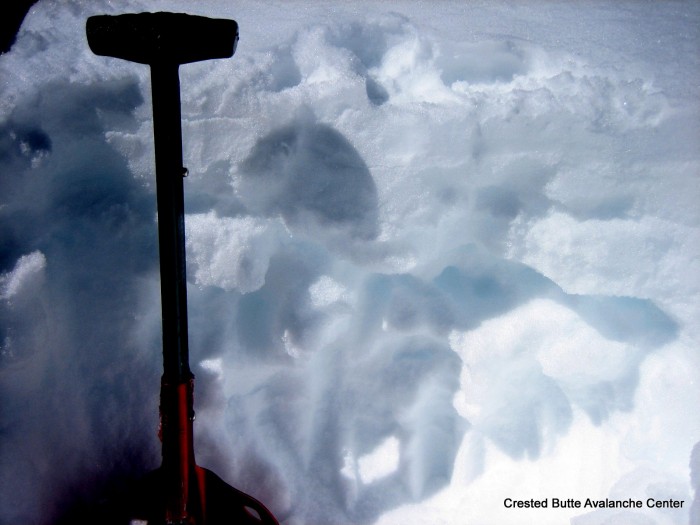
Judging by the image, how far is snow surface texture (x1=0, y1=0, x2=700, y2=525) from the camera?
1.23 meters

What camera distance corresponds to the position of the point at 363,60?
57.1 inches

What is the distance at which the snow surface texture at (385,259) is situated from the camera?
1228 mm

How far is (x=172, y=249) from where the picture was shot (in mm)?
967

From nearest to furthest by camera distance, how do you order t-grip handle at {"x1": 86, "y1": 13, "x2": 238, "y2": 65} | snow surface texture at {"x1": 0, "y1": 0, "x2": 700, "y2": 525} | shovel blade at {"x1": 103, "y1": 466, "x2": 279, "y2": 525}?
t-grip handle at {"x1": 86, "y1": 13, "x2": 238, "y2": 65}, shovel blade at {"x1": 103, "y1": 466, "x2": 279, "y2": 525}, snow surface texture at {"x1": 0, "y1": 0, "x2": 700, "y2": 525}

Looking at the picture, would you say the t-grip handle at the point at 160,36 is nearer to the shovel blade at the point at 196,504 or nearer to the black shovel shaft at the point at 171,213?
the black shovel shaft at the point at 171,213

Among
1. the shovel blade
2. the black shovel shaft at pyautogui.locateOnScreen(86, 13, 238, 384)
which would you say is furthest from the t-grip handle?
the shovel blade

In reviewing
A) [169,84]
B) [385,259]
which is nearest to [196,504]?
[385,259]

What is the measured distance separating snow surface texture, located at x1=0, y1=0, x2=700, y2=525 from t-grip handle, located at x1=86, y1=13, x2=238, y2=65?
0.34m

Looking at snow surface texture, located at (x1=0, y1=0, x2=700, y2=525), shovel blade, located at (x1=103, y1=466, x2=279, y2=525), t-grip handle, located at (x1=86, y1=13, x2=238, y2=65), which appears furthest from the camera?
snow surface texture, located at (x1=0, y1=0, x2=700, y2=525)

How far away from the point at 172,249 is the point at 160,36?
0.43 meters

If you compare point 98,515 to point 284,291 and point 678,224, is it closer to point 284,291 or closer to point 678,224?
point 284,291

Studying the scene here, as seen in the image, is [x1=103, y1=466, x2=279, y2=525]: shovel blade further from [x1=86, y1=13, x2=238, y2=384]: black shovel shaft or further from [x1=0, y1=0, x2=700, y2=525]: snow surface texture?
[x1=86, y1=13, x2=238, y2=384]: black shovel shaft

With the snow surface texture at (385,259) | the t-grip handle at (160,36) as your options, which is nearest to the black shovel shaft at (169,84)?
the t-grip handle at (160,36)

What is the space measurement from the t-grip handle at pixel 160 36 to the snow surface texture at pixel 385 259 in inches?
13.2
